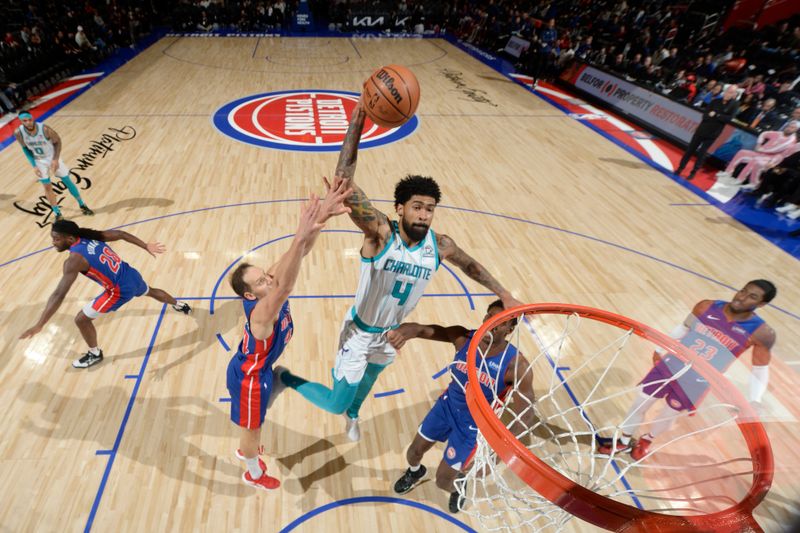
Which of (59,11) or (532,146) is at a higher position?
(532,146)

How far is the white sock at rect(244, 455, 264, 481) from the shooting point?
3.12m

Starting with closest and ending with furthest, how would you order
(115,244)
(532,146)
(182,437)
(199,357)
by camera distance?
(182,437), (199,357), (115,244), (532,146)

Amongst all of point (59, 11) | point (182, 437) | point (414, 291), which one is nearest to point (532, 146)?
point (414, 291)

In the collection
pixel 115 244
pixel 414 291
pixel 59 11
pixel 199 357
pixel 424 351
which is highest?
pixel 414 291

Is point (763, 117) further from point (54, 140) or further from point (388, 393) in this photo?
point (54, 140)

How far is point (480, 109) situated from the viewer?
1205cm

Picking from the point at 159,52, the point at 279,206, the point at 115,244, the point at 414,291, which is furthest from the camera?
the point at 159,52

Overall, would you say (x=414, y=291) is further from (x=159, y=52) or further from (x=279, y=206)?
(x=159, y=52)

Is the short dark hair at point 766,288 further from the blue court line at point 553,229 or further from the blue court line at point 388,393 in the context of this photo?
the blue court line at point 553,229

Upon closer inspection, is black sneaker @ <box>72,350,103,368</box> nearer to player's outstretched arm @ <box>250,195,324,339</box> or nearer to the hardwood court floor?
the hardwood court floor

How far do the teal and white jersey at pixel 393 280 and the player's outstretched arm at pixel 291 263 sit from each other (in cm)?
74

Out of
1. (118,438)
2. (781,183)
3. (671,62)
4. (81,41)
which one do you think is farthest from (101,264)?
(671,62)

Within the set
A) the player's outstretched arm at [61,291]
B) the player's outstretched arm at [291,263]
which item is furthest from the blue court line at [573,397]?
the player's outstretched arm at [61,291]

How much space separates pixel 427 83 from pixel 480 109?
8.89 ft
